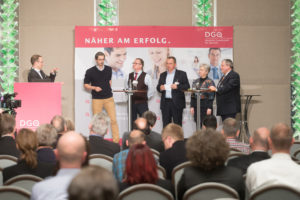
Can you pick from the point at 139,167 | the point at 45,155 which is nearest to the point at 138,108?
the point at 45,155

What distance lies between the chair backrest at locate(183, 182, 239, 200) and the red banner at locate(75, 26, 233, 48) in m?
6.78

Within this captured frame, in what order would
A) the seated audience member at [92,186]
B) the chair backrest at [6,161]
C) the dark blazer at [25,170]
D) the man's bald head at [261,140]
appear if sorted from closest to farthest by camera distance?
the seated audience member at [92,186] → the dark blazer at [25,170] → the man's bald head at [261,140] → the chair backrest at [6,161]

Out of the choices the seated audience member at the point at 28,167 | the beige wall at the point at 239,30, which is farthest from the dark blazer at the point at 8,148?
the beige wall at the point at 239,30

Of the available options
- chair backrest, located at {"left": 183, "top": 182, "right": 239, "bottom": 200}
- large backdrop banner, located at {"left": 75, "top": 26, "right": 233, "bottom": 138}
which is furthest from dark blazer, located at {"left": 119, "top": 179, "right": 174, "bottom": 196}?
large backdrop banner, located at {"left": 75, "top": 26, "right": 233, "bottom": 138}

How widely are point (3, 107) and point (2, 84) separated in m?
2.38

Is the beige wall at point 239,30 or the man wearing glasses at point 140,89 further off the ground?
the beige wall at point 239,30

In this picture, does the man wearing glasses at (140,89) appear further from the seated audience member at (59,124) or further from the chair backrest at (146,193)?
the chair backrest at (146,193)

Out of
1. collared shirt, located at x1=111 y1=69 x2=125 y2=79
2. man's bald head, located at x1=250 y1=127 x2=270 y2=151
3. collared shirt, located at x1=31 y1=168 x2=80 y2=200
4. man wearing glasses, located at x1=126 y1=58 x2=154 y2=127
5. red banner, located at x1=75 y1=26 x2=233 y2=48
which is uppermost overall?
red banner, located at x1=75 y1=26 x2=233 y2=48

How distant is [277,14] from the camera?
1010cm

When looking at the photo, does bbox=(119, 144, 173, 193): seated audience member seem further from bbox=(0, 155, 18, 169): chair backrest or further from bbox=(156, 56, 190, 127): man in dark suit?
bbox=(156, 56, 190, 127): man in dark suit

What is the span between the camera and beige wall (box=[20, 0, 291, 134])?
972cm

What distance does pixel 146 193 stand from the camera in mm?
2723

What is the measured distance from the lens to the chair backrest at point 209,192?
2729mm

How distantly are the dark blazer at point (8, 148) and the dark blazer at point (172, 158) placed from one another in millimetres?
1515
